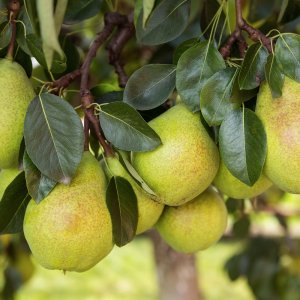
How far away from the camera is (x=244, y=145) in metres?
0.79

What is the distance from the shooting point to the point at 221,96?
81 centimetres

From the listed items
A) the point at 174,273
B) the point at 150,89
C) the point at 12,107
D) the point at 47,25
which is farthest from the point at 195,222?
the point at 174,273

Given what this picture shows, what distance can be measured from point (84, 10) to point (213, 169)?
40cm

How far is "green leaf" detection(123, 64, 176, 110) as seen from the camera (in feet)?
2.89

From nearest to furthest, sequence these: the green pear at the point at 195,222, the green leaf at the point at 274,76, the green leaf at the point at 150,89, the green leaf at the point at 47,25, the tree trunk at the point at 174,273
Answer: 1. the green leaf at the point at 47,25
2. the green leaf at the point at 274,76
3. the green leaf at the point at 150,89
4. the green pear at the point at 195,222
5. the tree trunk at the point at 174,273

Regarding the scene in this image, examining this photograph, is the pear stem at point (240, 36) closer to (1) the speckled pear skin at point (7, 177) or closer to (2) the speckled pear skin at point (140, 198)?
(2) the speckled pear skin at point (140, 198)

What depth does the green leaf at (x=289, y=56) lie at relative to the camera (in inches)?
31.0

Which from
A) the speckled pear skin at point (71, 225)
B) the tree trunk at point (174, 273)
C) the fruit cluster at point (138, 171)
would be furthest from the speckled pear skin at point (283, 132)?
the tree trunk at point (174, 273)

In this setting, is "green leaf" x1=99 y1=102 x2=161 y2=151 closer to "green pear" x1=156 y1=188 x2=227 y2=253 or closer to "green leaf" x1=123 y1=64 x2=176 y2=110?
"green leaf" x1=123 y1=64 x2=176 y2=110

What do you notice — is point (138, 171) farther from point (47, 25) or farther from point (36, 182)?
point (47, 25)

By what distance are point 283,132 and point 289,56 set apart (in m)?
0.10

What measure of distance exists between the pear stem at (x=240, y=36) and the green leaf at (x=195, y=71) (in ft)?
0.10

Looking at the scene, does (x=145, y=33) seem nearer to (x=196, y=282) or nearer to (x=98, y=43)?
(x=98, y=43)

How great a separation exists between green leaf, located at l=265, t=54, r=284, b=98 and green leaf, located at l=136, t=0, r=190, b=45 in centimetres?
21
